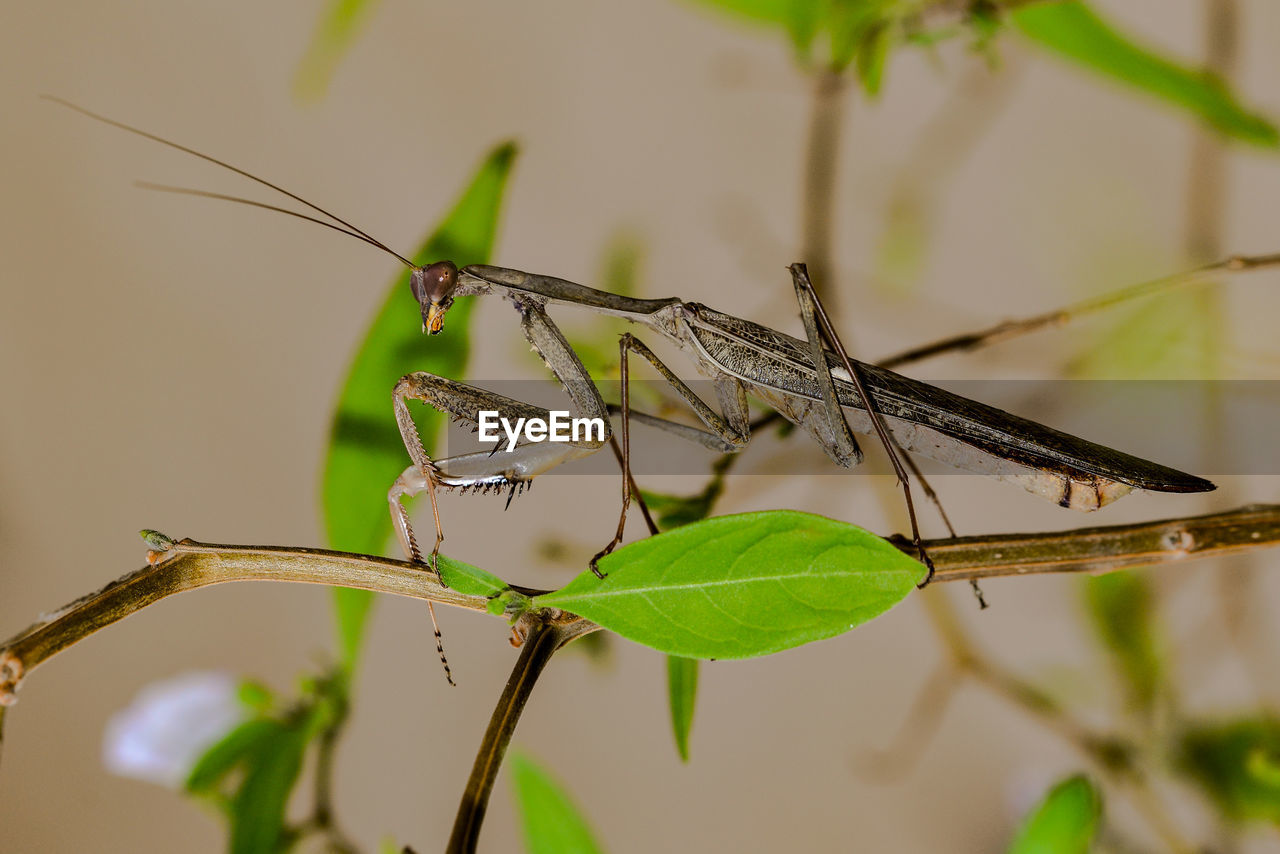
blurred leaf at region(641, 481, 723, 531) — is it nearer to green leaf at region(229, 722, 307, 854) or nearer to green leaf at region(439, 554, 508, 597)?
green leaf at region(439, 554, 508, 597)

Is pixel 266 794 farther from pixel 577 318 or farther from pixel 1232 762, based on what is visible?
pixel 1232 762

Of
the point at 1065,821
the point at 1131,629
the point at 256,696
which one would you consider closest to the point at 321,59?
the point at 256,696

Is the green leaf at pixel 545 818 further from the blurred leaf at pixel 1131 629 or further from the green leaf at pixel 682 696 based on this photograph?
the blurred leaf at pixel 1131 629

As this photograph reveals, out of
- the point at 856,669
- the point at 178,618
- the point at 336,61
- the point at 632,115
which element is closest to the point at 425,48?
the point at 336,61

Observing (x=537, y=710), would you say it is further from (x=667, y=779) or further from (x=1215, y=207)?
(x=1215, y=207)

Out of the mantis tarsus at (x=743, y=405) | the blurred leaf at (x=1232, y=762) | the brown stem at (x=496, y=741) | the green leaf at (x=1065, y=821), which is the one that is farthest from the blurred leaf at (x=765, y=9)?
the blurred leaf at (x=1232, y=762)

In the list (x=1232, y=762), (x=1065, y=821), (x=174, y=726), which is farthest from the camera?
(x=1232, y=762)
